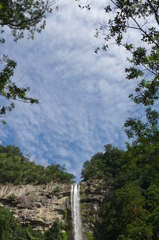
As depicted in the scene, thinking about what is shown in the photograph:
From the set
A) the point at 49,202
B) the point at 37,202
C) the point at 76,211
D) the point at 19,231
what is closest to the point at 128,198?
the point at 76,211

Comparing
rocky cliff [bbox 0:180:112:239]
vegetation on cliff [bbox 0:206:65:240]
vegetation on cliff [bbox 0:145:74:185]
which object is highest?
vegetation on cliff [bbox 0:145:74:185]

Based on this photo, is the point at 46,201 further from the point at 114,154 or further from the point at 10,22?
the point at 10,22

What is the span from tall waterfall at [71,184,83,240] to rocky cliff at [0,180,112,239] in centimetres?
62

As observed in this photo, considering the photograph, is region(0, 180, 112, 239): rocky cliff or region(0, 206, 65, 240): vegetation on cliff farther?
region(0, 180, 112, 239): rocky cliff

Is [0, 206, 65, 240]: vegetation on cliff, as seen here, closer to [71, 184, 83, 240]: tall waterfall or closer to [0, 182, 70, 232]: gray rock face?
[0, 182, 70, 232]: gray rock face

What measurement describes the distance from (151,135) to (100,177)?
3268cm

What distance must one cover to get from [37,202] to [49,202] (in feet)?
6.31

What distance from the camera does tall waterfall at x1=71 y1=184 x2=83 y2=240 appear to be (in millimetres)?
30091

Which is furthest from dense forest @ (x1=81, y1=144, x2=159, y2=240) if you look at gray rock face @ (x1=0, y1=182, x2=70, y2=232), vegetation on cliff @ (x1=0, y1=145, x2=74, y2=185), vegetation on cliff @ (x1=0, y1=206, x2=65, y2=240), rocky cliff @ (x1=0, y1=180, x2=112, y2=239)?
gray rock face @ (x1=0, y1=182, x2=70, y2=232)

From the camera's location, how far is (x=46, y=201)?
33.1m

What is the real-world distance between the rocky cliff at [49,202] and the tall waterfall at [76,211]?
62 centimetres

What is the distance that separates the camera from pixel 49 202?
33156 millimetres

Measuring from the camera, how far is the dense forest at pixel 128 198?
1769 centimetres

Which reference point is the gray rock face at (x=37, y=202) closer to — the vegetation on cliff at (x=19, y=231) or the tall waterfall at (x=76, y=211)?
the tall waterfall at (x=76, y=211)
